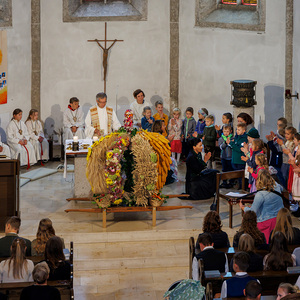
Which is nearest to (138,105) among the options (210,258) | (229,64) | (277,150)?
(229,64)

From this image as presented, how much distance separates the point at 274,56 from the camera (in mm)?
14766

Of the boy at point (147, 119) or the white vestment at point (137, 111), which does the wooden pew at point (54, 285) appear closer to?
the boy at point (147, 119)

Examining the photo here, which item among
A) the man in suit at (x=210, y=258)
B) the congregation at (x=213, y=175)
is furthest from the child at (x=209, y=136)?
the man in suit at (x=210, y=258)

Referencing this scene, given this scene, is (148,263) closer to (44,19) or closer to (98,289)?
(98,289)

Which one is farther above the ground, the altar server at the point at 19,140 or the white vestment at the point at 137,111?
the white vestment at the point at 137,111

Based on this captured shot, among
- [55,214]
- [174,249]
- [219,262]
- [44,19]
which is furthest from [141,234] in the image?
[44,19]

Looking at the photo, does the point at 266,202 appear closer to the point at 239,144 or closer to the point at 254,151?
the point at 254,151

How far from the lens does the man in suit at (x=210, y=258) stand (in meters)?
6.69

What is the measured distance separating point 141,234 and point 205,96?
6190mm

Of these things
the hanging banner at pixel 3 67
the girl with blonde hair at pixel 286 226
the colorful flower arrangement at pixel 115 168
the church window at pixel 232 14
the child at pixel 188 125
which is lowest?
the girl with blonde hair at pixel 286 226

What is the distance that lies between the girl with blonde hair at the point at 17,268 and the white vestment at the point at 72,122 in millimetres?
7855

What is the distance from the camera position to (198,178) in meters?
→ 11.1

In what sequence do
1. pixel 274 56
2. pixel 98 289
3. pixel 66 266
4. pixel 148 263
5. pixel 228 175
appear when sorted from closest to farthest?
1. pixel 66 266
2. pixel 98 289
3. pixel 148 263
4. pixel 228 175
5. pixel 274 56

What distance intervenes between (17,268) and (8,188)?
3137 millimetres
